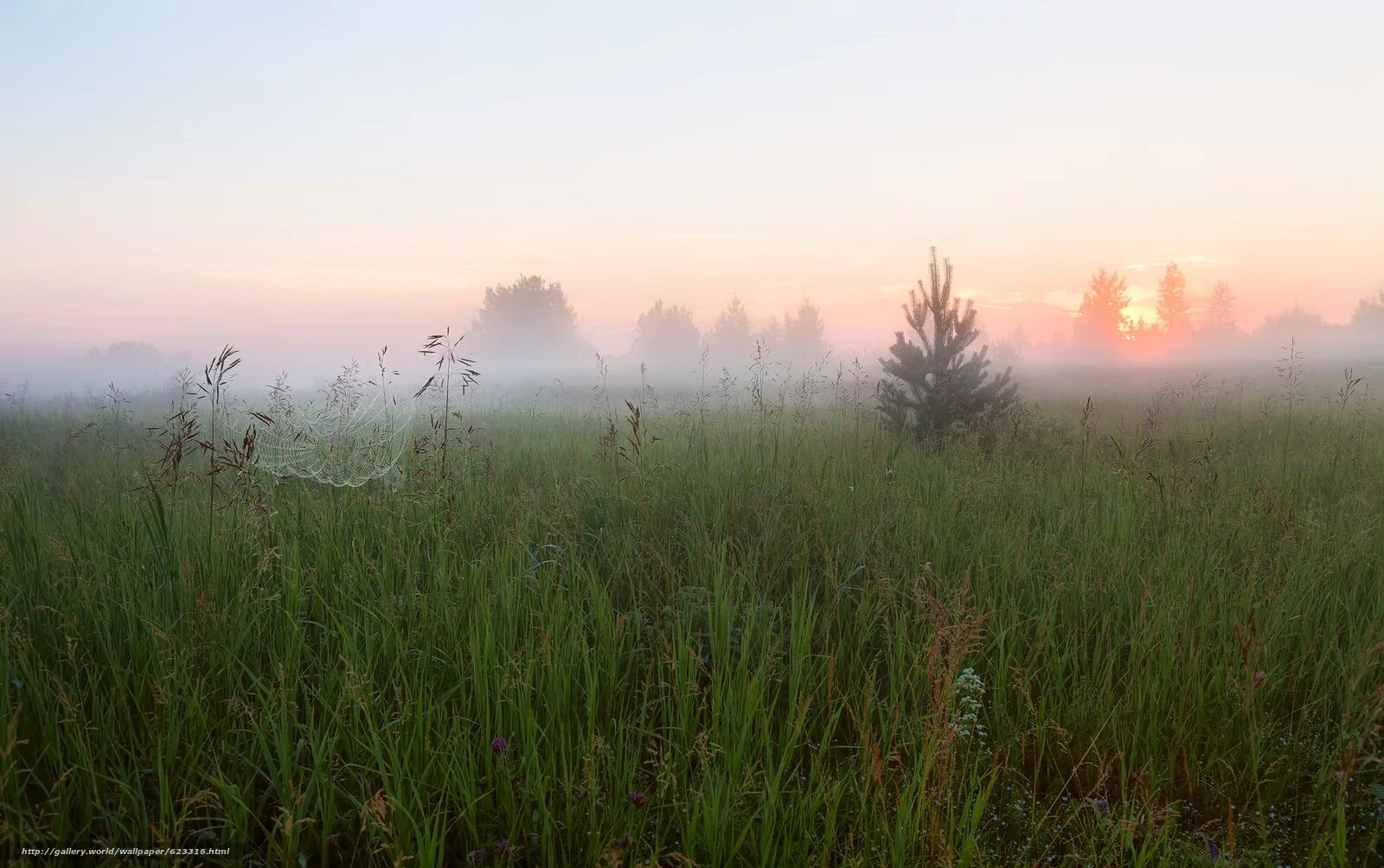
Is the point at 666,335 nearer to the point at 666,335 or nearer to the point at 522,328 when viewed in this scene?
the point at 666,335

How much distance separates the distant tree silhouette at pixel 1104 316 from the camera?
67.1 metres

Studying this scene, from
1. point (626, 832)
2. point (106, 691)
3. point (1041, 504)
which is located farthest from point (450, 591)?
point (1041, 504)

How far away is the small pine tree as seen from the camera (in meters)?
8.58

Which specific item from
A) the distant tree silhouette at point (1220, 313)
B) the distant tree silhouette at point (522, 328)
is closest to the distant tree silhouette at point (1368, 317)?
the distant tree silhouette at point (1220, 313)

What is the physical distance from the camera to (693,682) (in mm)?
2357

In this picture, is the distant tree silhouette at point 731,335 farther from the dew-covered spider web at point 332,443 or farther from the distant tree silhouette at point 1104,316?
the dew-covered spider web at point 332,443

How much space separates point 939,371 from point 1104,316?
7644cm

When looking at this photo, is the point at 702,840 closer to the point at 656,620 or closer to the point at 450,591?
the point at 656,620

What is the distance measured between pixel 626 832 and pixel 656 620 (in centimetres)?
114

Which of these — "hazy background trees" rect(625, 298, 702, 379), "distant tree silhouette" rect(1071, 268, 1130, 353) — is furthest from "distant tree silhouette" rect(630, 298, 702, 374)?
"distant tree silhouette" rect(1071, 268, 1130, 353)

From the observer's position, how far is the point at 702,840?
194 centimetres

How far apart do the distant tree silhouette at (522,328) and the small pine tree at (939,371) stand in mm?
70202

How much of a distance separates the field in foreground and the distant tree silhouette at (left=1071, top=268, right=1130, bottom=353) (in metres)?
73.8

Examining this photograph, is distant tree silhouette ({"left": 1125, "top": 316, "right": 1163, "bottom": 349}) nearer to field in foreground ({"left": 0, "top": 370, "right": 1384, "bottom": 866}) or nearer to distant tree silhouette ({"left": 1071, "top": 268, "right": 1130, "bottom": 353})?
distant tree silhouette ({"left": 1071, "top": 268, "right": 1130, "bottom": 353})
